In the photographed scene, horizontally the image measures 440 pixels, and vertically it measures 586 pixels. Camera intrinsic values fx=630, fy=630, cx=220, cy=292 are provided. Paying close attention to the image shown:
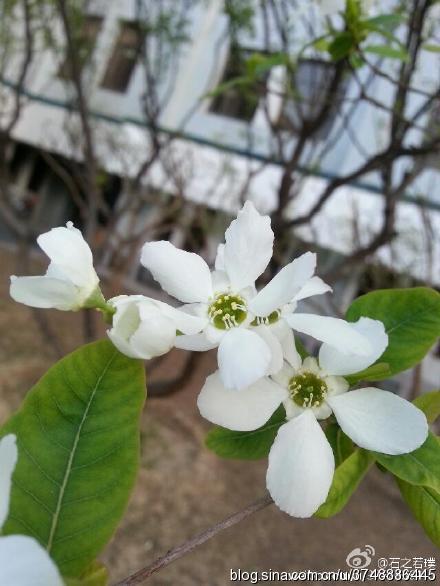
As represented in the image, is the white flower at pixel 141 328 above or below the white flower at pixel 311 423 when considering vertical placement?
above

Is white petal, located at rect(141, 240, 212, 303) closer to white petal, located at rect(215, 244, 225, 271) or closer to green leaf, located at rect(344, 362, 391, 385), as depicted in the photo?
white petal, located at rect(215, 244, 225, 271)

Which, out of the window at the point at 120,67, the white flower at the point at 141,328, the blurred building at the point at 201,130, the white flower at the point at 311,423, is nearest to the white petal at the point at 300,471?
the white flower at the point at 311,423

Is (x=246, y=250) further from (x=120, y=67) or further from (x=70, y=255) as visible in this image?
(x=120, y=67)

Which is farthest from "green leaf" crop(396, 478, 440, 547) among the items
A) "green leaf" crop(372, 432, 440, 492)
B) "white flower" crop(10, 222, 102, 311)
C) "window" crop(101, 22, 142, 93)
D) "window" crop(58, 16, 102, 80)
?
"window" crop(101, 22, 142, 93)

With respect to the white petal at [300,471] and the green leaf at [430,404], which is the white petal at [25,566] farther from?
the green leaf at [430,404]

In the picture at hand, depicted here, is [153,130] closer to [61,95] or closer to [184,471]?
[184,471]
